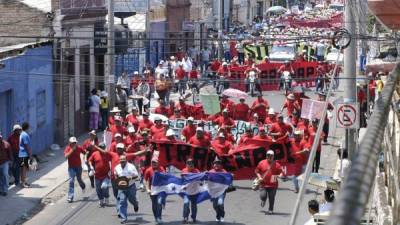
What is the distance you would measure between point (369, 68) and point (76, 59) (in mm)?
8688

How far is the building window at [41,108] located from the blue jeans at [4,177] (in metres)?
5.62

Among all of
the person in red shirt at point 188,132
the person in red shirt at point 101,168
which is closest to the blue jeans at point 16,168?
the person in red shirt at point 101,168

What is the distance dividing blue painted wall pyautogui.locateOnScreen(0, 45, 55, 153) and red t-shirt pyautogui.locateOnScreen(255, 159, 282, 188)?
737 centimetres

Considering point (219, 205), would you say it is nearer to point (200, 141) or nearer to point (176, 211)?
point (176, 211)

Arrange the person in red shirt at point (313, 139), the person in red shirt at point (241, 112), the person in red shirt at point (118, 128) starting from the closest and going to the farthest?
the person in red shirt at point (313, 139), the person in red shirt at point (118, 128), the person in red shirt at point (241, 112)

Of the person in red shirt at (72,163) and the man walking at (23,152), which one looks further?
the man walking at (23,152)

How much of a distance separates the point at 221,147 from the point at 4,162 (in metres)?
4.16

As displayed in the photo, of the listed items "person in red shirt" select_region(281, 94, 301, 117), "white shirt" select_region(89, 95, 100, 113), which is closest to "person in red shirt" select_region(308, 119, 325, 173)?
"person in red shirt" select_region(281, 94, 301, 117)

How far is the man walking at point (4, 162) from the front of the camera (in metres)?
17.1

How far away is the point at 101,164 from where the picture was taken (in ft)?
52.0

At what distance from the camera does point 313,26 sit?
6378cm

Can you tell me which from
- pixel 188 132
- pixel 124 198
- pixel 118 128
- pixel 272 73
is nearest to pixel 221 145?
pixel 188 132

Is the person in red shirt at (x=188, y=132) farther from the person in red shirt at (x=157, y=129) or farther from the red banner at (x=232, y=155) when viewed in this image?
the red banner at (x=232, y=155)

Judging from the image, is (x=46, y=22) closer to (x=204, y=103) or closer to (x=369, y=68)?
(x=204, y=103)
